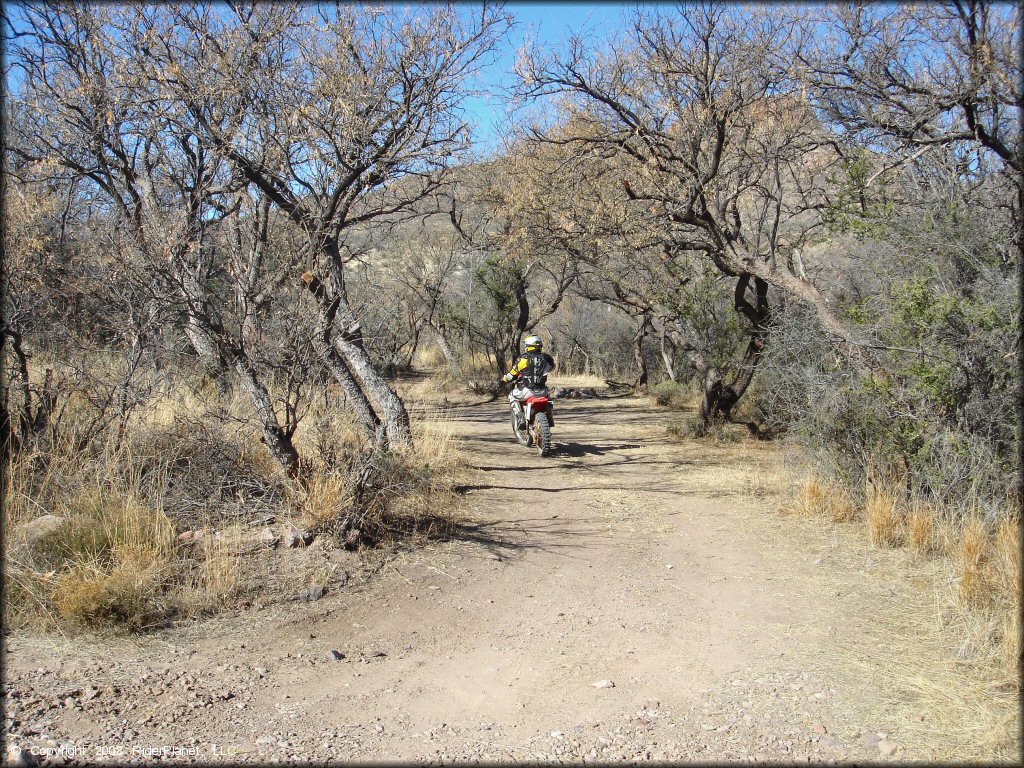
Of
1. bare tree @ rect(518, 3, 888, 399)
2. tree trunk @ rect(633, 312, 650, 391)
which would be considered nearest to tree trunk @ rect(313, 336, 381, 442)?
bare tree @ rect(518, 3, 888, 399)

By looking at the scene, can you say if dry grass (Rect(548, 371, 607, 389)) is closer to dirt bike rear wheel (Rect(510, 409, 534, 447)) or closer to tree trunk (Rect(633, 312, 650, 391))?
tree trunk (Rect(633, 312, 650, 391))

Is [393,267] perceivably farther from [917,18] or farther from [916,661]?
[916,661]

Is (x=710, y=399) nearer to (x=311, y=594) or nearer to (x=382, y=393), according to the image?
(x=382, y=393)

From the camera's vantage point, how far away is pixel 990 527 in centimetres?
555

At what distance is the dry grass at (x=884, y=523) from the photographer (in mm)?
6176

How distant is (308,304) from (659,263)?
8.10 meters

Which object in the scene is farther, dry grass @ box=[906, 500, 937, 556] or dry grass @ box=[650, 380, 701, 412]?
dry grass @ box=[650, 380, 701, 412]

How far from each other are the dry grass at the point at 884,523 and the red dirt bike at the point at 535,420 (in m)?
4.69

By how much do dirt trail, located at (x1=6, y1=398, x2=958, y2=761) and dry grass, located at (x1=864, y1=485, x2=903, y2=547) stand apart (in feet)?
1.22

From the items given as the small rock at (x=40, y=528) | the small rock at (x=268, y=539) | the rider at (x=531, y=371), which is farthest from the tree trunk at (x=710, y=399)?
the small rock at (x=40, y=528)

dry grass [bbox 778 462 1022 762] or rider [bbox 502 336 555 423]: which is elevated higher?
rider [bbox 502 336 555 423]

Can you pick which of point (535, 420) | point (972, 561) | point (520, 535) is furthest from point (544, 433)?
point (972, 561)

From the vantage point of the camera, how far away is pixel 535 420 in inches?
421

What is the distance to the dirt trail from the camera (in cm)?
329
